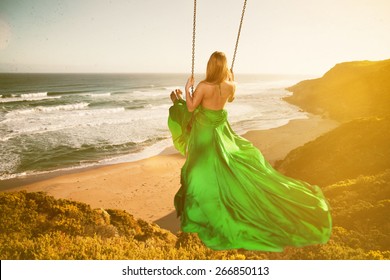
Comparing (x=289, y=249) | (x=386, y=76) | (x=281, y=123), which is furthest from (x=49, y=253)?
(x=386, y=76)

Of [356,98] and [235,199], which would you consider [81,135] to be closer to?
[235,199]

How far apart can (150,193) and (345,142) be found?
710 centimetres

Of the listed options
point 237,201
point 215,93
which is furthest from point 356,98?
point 215,93

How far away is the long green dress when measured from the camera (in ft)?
11.8

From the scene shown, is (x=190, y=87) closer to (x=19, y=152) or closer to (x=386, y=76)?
(x=19, y=152)

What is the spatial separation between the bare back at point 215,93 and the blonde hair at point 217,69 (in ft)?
0.20

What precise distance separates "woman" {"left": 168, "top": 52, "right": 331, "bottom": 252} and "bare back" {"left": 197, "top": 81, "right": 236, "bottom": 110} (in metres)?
0.02

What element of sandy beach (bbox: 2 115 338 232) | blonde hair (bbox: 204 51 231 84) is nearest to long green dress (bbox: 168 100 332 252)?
blonde hair (bbox: 204 51 231 84)

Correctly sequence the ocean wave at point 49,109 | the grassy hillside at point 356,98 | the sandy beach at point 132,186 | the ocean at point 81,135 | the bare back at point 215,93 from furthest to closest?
1. the ocean wave at point 49,109
2. the grassy hillside at point 356,98
3. the ocean at point 81,135
4. the sandy beach at point 132,186
5. the bare back at point 215,93

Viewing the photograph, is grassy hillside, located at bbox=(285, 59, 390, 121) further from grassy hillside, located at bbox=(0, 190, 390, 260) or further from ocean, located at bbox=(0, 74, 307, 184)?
grassy hillside, located at bbox=(0, 190, 390, 260)

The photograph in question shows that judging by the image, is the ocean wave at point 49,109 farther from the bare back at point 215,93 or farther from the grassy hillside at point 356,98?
the bare back at point 215,93

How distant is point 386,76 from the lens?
1011 inches

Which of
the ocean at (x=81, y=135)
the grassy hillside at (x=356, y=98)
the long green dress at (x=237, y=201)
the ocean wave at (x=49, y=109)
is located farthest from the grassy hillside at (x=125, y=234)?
the ocean wave at (x=49, y=109)

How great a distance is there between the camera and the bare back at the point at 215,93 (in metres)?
3.32
